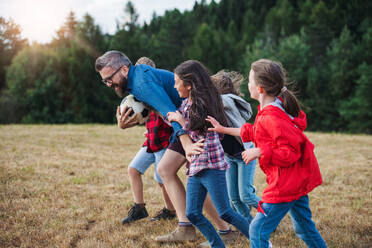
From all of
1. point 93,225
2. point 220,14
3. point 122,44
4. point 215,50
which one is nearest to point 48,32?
point 122,44

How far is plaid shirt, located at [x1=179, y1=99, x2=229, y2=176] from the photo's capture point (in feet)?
9.16

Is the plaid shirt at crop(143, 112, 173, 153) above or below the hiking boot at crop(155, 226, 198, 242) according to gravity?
above

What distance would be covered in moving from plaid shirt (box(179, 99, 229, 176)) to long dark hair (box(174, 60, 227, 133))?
3.5 inches

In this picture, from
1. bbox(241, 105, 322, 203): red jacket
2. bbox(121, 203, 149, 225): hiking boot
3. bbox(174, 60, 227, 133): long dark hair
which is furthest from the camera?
bbox(121, 203, 149, 225): hiking boot

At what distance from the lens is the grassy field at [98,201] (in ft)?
12.1

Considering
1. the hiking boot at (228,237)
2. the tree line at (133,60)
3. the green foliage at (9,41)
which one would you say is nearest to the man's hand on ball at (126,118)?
the hiking boot at (228,237)

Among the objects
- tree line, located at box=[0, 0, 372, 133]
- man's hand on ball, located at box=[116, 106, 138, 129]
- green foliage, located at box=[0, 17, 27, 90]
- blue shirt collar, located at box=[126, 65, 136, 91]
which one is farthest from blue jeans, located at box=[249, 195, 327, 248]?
green foliage, located at box=[0, 17, 27, 90]

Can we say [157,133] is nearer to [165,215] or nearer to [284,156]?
[165,215]

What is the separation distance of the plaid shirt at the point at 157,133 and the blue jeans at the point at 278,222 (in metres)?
1.61

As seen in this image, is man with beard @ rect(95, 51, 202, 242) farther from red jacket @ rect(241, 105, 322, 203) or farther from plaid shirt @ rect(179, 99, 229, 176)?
red jacket @ rect(241, 105, 322, 203)

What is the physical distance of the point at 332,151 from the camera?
985 centimetres

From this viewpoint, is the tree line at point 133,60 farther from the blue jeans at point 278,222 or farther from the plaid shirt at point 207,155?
the blue jeans at point 278,222

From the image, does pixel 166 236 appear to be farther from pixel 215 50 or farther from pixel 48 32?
pixel 48 32

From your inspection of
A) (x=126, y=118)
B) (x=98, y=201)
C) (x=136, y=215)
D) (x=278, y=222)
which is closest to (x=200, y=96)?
(x=126, y=118)
